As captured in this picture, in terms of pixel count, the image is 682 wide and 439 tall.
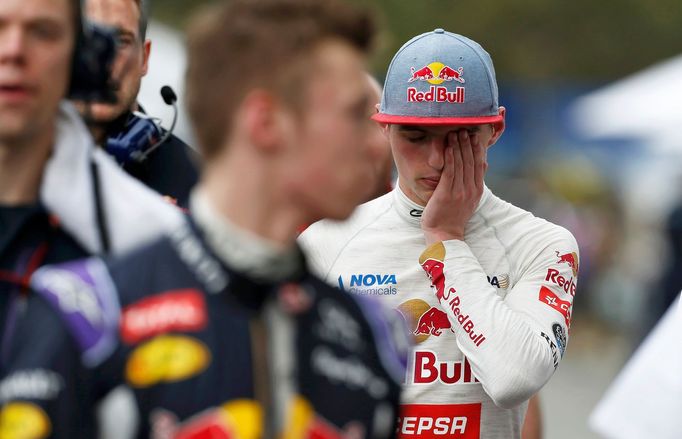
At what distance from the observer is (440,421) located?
15.6 feet

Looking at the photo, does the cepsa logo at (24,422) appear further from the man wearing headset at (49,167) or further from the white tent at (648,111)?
the white tent at (648,111)

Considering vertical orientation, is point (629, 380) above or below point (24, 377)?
below

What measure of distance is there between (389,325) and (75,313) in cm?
76

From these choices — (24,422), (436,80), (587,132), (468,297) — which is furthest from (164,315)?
(587,132)

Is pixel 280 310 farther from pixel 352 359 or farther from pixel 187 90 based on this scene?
pixel 187 90

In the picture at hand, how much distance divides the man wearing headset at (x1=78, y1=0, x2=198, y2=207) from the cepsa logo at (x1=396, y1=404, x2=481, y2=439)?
953 mm

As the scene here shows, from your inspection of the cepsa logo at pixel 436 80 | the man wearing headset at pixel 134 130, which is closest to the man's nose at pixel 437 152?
the cepsa logo at pixel 436 80

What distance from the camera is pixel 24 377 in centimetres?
297

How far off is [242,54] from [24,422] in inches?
32.6

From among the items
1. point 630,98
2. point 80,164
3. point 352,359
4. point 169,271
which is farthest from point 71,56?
point 630,98

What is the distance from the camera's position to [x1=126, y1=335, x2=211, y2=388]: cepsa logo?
2979 millimetres

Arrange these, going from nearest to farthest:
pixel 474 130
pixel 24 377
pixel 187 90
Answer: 1. pixel 24 377
2. pixel 187 90
3. pixel 474 130

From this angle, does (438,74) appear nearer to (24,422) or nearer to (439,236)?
(439,236)

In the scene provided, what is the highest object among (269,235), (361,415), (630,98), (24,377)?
(269,235)
